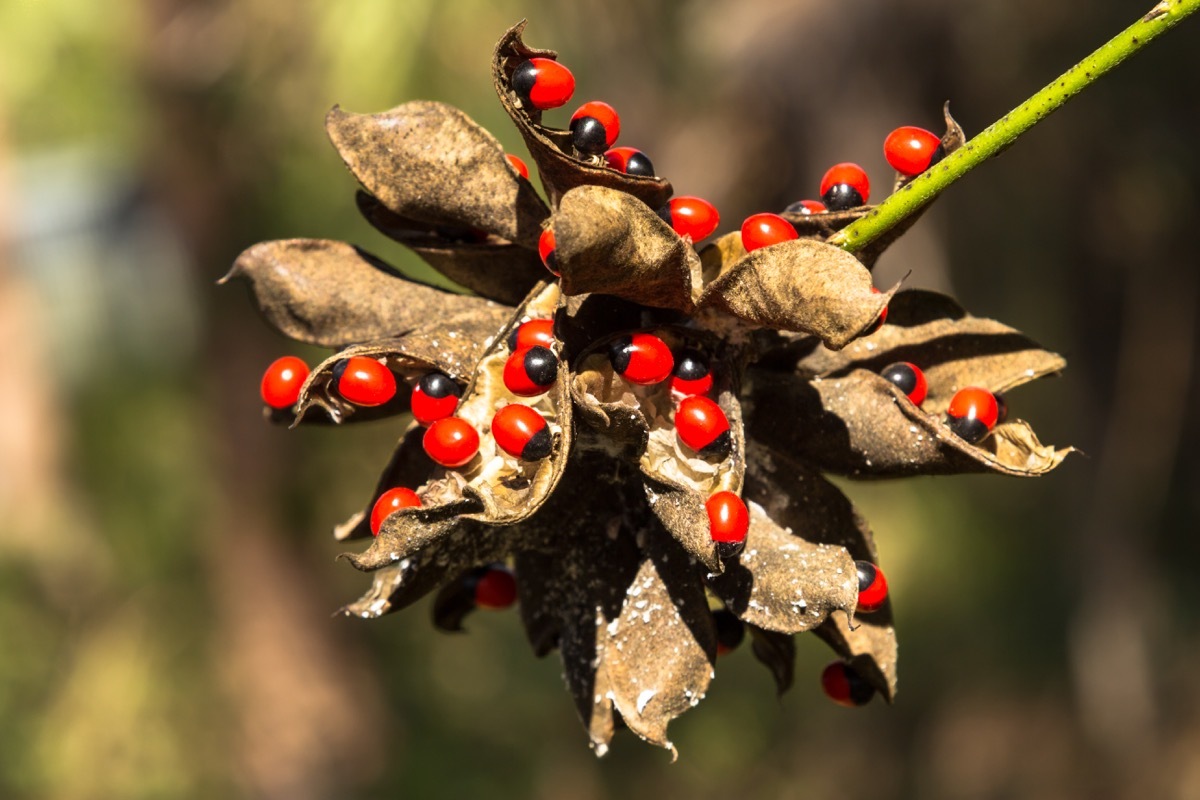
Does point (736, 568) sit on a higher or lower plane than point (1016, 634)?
higher

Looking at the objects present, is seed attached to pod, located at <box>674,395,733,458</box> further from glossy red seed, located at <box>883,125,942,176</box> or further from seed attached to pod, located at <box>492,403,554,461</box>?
glossy red seed, located at <box>883,125,942,176</box>

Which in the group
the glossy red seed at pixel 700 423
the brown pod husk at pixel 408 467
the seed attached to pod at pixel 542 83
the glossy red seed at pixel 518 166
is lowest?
the brown pod husk at pixel 408 467

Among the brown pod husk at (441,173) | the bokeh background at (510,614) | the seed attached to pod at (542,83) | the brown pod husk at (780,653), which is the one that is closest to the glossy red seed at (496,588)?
the brown pod husk at (780,653)

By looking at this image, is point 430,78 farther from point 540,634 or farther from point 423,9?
point 540,634

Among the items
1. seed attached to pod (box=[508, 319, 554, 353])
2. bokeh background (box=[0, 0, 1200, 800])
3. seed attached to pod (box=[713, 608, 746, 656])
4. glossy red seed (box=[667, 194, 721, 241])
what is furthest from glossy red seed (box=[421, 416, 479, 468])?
bokeh background (box=[0, 0, 1200, 800])

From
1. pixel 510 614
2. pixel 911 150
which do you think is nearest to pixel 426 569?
pixel 911 150

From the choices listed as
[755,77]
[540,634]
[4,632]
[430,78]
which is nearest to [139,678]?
[4,632]

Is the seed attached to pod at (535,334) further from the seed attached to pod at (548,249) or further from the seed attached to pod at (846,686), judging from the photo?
the seed attached to pod at (846,686)
